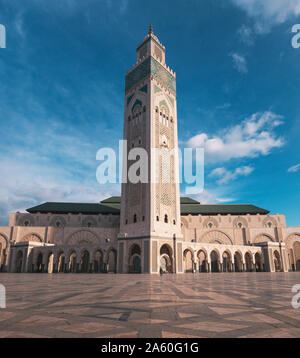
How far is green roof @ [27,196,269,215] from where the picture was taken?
4781 centimetres

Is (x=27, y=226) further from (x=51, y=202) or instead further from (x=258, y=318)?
(x=258, y=318)

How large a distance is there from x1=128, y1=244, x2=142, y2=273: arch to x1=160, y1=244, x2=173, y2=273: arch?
114 inches

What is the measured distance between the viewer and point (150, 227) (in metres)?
29.6

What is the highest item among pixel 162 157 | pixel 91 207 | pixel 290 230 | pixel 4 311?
pixel 162 157

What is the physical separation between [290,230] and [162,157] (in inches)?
1101

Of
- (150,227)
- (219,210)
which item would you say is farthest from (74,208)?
(219,210)

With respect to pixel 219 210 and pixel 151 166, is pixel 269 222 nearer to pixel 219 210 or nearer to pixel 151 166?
pixel 219 210

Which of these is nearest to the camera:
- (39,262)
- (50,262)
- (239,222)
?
(50,262)

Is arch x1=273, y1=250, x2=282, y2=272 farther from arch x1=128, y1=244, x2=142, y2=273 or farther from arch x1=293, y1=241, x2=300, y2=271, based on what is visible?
arch x1=128, y1=244, x2=142, y2=273

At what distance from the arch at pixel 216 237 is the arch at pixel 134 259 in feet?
55.1

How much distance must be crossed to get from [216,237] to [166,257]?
16.4 m

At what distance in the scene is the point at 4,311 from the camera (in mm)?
4555

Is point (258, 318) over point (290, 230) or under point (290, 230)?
under
